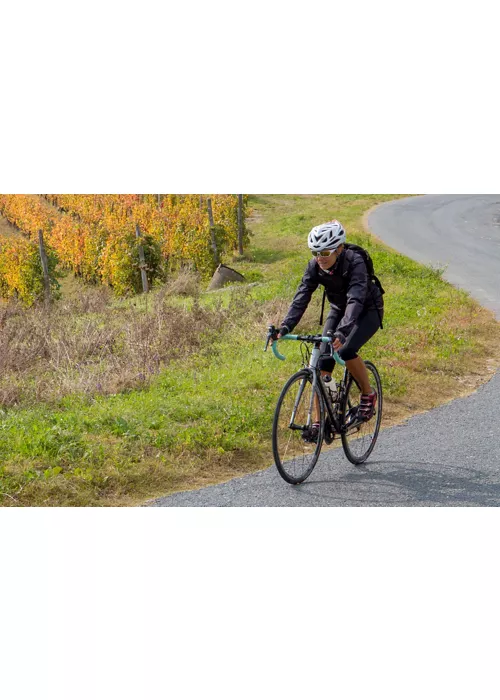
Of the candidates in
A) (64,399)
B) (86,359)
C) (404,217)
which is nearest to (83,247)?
(86,359)

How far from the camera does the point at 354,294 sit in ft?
20.8

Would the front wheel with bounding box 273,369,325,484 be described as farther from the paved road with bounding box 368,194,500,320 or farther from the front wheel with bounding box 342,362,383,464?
the paved road with bounding box 368,194,500,320

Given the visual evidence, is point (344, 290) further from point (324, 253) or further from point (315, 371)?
point (315, 371)

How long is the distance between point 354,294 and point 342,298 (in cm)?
32

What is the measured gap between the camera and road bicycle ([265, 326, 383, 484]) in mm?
6320

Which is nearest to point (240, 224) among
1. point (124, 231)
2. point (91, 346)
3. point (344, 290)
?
point (124, 231)

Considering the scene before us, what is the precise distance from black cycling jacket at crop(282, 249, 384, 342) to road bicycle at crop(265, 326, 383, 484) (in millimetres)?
207

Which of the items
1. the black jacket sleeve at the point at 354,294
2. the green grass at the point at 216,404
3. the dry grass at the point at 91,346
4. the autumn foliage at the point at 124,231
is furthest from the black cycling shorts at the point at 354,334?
the autumn foliage at the point at 124,231

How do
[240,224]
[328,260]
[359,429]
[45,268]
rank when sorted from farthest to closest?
[240,224], [45,268], [359,429], [328,260]

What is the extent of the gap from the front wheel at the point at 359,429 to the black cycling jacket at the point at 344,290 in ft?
2.59

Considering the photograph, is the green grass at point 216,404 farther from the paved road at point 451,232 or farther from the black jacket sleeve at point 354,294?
the paved road at point 451,232

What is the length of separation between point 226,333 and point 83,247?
5.25 meters

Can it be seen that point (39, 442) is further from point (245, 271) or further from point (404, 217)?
point (404, 217)

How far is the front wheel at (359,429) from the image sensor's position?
23.1 ft
